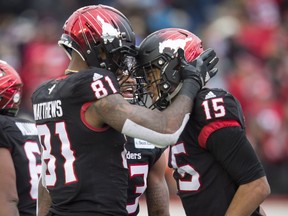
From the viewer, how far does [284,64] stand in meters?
9.89

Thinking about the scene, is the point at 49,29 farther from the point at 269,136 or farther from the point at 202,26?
the point at 269,136

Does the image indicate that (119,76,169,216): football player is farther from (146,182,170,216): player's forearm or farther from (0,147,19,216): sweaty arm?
(0,147,19,216): sweaty arm

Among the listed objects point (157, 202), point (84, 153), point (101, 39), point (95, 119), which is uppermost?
point (101, 39)

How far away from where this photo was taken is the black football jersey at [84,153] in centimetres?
402

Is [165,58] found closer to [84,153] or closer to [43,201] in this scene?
[84,153]

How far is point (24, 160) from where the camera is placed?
4.86m

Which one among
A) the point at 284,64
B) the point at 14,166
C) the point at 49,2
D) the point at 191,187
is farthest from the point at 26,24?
the point at 191,187

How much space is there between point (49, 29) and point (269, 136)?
329 cm

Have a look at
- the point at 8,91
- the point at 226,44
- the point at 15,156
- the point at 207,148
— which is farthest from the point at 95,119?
the point at 226,44

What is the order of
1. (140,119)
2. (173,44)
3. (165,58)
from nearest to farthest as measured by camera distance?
1. (140,119)
2. (165,58)
3. (173,44)

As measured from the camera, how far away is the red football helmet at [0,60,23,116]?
5.08 meters

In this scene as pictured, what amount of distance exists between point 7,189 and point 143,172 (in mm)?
760

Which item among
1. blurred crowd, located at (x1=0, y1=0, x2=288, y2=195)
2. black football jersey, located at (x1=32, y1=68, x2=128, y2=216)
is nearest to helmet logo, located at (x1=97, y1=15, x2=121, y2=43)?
black football jersey, located at (x1=32, y1=68, x2=128, y2=216)

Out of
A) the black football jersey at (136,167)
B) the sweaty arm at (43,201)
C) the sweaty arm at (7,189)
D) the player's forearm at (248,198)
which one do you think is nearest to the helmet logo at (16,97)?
the sweaty arm at (7,189)
